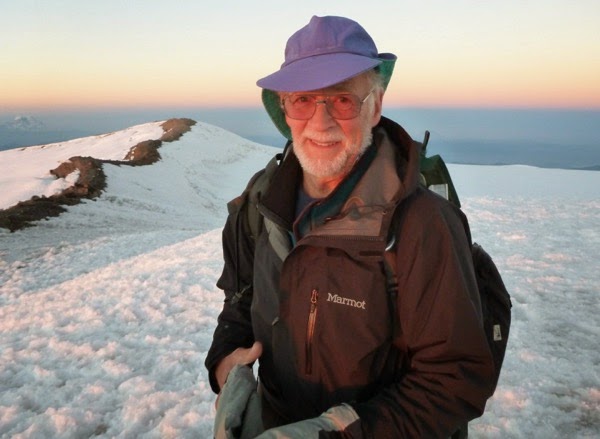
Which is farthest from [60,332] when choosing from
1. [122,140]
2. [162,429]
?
[122,140]

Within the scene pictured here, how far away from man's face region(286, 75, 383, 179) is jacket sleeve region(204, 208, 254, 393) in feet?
2.22

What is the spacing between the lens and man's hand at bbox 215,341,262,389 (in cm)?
280

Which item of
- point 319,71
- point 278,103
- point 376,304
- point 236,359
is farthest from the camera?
point 278,103

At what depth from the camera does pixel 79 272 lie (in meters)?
11.9

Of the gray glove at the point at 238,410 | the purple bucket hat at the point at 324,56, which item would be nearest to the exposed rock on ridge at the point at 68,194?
the gray glove at the point at 238,410

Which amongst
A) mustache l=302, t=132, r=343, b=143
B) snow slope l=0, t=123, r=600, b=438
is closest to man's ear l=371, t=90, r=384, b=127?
mustache l=302, t=132, r=343, b=143

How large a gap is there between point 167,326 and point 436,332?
6462 mm

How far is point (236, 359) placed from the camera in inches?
115

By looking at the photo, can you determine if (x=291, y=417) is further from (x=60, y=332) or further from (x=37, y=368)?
(x=60, y=332)

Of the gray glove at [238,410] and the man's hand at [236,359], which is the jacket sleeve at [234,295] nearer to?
the man's hand at [236,359]

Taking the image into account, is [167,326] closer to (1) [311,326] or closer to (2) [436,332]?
(1) [311,326]

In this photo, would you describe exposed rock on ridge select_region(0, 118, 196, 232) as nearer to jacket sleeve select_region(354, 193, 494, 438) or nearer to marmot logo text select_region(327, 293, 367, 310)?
marmot logo text select_region(327, 293, 367, 310)

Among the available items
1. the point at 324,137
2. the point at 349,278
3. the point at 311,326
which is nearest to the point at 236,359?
the point at 311,326

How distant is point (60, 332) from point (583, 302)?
926cm
